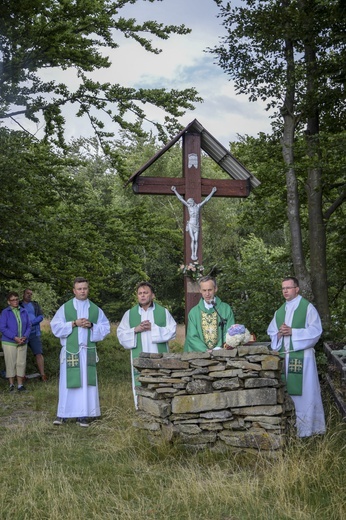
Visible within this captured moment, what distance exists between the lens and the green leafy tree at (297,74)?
1178cm

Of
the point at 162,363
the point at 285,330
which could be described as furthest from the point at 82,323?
the point at 285,330

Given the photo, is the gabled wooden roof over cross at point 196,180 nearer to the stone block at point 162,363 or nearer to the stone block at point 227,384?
the stone block at point 162,363

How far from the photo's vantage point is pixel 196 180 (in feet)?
31.5

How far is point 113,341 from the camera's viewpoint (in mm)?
21141

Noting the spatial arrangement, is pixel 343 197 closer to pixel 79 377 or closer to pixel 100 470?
pixel 79 377

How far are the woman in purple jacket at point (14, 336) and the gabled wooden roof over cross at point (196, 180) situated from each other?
4413 mm

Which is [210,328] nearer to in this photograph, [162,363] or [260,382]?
[162,363]

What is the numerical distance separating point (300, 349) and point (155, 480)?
9.78 ft

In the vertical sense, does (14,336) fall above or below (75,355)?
above

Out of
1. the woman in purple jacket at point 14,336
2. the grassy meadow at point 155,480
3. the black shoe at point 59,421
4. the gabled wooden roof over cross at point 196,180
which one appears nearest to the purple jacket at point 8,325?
the woman in purple jacket at point 14,336

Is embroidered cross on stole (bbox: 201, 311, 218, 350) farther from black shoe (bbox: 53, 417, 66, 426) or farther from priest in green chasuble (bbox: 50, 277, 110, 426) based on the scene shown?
black shoe (bbox: 53, 417, 66, 426)

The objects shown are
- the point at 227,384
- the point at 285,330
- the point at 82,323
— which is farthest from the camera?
the point at 82,323

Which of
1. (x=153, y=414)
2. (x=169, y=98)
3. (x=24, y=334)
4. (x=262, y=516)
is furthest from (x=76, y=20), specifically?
(x=262, y=516)

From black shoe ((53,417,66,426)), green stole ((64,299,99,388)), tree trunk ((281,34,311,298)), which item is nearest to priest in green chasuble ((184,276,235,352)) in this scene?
green stole ((64,299,99,388))
